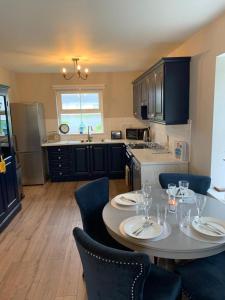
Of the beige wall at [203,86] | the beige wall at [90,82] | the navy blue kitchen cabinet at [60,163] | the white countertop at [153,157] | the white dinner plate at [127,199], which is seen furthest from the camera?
the beige wall at [90,82]

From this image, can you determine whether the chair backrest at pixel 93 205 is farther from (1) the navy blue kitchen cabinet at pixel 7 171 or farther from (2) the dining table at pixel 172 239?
(1) the navy blue kitchen cabinet at pixel 7 171

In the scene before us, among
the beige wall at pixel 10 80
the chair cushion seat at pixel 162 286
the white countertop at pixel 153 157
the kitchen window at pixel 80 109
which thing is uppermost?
the beige wall at pixel 10 80

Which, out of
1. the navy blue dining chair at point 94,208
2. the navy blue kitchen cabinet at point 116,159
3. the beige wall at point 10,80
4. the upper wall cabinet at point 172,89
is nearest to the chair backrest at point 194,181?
the navy blue dining chair at point 94,208

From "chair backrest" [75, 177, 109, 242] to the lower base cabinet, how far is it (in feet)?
9.35

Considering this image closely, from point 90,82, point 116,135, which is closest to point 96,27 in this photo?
point 90,82

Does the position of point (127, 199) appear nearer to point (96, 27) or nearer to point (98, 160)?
point (96, 27)

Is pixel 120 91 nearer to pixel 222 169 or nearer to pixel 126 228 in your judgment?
pixel 222 169

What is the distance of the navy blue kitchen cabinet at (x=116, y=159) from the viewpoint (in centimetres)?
522

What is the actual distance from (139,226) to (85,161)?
3.62m

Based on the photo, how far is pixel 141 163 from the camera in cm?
326

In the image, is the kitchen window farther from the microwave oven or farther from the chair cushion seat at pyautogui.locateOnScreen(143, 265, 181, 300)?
the chair cushion seat at pyautogui.locateOnScreen(143, 265, 181, 300)

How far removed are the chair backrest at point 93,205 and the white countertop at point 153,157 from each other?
1085mm

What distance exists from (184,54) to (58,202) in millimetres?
3148

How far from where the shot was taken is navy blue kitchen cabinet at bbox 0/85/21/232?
10.8 ft
